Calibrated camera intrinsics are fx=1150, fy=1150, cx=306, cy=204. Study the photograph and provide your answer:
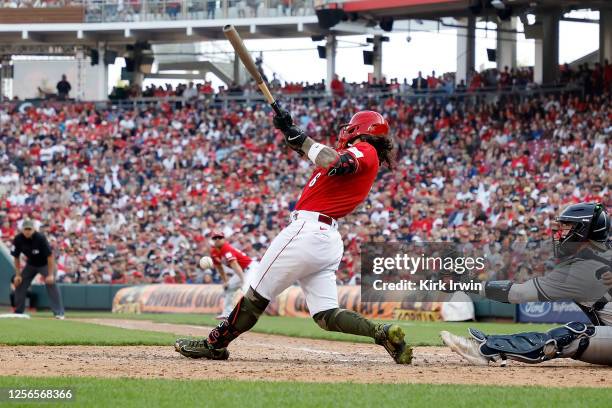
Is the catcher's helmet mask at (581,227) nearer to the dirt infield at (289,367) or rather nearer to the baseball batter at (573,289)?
the baseball batter at (573,289)

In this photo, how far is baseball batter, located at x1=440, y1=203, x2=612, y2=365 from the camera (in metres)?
8.95

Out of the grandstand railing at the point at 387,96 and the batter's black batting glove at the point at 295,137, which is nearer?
the batter's black batting glove at the point at 295,137

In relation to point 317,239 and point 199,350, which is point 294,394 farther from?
point 199,350

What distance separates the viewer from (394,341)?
9094mm

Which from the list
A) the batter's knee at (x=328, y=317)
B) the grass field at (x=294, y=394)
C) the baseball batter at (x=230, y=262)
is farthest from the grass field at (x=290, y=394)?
the baseball batter at (x=230, y=262)

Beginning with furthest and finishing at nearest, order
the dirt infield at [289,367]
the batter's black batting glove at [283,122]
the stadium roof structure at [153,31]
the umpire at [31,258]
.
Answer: the stadium roof structure at [153,31]
the umpire at [31,258]
the batter's black batting glove at [283,122]
the dirt infield at [289,367]

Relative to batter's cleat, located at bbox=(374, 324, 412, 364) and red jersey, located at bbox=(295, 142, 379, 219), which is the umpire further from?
batter's cleat, located at bbox=(374, 324, 412, 364)

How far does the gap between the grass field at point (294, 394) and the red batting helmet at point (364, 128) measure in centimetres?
250

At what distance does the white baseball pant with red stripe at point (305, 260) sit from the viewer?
894 centimetres

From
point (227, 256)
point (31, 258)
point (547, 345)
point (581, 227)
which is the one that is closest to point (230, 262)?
point (227, 256)

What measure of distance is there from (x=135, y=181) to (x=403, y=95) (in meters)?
8.03

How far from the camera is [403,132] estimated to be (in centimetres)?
3119

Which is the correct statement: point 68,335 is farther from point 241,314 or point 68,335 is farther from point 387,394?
point 387,394

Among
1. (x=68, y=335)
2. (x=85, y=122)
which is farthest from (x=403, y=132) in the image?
(x=68, y=335)
